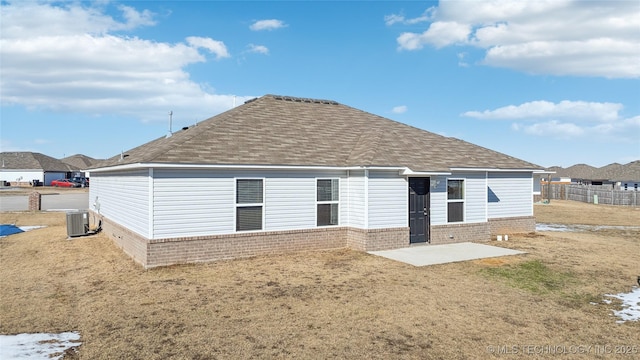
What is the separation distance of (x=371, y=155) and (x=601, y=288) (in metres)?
7.84

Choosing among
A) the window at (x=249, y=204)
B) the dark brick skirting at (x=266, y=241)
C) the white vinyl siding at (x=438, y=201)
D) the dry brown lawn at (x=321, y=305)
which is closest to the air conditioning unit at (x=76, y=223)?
the dark brick skirting at (x=266, y=241)

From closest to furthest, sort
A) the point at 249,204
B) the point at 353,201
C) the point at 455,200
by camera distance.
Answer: the point at 249,204, the point at 353,201, the point at 455,200

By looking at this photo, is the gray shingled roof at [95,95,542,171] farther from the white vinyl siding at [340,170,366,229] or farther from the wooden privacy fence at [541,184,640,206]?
the wooden privacy fence at [541,184,640,206]

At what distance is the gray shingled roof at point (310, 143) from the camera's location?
43.5 ft

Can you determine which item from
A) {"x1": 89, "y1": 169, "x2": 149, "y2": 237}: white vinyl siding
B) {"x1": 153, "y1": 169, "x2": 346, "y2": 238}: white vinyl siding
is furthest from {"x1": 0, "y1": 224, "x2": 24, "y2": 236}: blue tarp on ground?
{"x1": 153, "y1": 169, "x2": 346, "y2": 238}: white vinyl siding

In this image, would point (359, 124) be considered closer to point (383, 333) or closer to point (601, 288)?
point (601, 288)

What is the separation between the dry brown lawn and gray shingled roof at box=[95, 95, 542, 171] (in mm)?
3308

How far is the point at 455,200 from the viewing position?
16484mm

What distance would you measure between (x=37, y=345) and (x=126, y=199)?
8.97 m

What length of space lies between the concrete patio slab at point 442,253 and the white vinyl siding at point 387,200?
103cm

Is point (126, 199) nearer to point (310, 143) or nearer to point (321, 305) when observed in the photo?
point (310, 143)

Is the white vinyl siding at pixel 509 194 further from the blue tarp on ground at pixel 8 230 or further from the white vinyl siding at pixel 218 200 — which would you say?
the blue tarp on ground at pixel 8 230

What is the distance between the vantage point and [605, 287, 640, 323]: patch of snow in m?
7.81

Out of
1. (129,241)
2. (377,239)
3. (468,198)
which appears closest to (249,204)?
(129,241)
